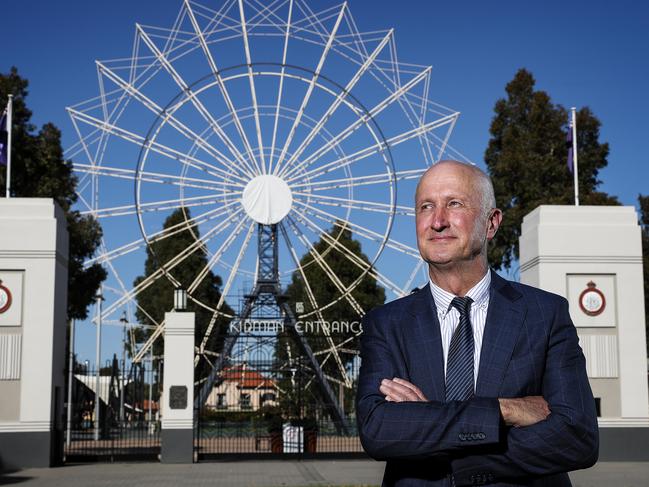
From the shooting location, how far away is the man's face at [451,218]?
3.03 meters

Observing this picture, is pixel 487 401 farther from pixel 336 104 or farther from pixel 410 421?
pixel 336 104

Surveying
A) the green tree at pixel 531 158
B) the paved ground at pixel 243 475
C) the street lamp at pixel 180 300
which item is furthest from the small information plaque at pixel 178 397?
the green tree at pixel 531 158

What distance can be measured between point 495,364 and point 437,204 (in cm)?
54

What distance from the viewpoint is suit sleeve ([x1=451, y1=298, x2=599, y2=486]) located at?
276 cm

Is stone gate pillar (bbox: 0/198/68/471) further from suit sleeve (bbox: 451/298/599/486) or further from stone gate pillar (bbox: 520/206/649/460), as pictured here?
suit sleeve (bbox: 451/298/599/486)

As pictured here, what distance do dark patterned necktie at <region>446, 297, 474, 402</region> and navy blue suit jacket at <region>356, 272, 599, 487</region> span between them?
0.10 ft

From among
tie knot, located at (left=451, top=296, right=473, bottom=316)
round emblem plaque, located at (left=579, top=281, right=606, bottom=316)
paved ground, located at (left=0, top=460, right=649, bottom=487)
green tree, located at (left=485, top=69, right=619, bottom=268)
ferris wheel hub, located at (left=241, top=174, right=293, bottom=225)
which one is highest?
green tree, located at (left=485, top=69, right=619, bottom=268)

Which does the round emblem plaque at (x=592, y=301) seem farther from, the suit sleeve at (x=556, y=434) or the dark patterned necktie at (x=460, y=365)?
the dark patterned necktie at (x=460, y=365)

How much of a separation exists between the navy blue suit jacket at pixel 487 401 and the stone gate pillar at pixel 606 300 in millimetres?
16464

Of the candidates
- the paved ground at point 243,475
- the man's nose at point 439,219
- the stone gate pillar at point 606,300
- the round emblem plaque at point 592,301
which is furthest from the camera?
the round emblem plaque at point 592,301

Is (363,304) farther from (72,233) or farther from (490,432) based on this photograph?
(490,432)

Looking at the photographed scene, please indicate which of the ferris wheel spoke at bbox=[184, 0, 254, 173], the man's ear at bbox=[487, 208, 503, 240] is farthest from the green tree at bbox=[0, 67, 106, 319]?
the man's ear at bbox=[487, 208, 503, 240]

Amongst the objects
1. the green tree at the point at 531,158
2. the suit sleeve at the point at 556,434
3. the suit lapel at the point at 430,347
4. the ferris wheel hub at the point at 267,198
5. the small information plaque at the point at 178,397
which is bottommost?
the small information plaque at the point at 178,397

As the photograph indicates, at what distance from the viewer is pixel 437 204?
3.08 metres
